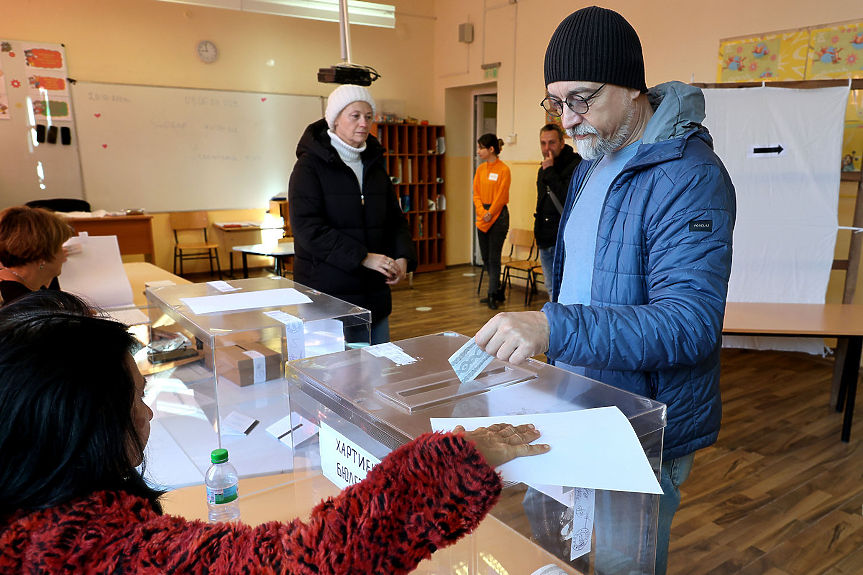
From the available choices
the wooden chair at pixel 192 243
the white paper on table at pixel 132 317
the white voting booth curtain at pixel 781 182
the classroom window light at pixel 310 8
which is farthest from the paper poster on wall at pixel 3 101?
the white voting booth curtain at pixel 781 182

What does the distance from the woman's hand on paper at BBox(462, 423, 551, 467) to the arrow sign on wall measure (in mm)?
3875

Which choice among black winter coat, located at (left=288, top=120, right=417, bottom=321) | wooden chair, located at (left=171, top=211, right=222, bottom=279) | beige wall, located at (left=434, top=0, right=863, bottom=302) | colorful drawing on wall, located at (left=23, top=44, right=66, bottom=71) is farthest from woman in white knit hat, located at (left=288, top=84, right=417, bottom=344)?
colorful drawing on wall, located at (left=23, top=44, right=66, bottom=71)

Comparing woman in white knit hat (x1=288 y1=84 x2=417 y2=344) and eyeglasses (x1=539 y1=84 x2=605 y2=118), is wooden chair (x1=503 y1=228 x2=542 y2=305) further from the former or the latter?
eyeglasses (x1=539 y1=84 x2=605 y2=118)

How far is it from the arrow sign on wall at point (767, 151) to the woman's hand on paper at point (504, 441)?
3.87 meters

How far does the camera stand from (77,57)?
6.24m

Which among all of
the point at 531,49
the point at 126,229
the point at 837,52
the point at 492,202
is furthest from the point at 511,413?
the point at 531,49

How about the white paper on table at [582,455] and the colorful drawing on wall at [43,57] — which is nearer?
the white paper on table at [582,455]

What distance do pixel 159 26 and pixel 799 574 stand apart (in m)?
7.36

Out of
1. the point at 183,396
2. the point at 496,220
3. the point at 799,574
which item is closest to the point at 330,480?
the point at 183,396

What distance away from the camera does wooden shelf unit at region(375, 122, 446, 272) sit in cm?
768

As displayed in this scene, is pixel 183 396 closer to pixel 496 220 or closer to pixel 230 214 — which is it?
pixel 496 220

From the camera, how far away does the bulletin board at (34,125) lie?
19.7 ft

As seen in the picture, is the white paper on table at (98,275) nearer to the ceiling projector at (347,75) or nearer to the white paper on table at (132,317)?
the white paper on table at (132,317)

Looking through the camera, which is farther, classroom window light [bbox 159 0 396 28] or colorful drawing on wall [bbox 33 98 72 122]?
colorful drawing on wall [bbox 33 98 72 122]
